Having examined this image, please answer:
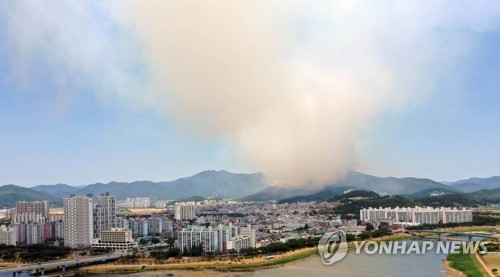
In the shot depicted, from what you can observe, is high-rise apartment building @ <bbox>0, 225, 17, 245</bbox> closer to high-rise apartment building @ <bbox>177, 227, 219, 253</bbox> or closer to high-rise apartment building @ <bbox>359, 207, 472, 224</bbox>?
high-rise apartment building @ <bbox>177, 227, 219, 253</bbox>

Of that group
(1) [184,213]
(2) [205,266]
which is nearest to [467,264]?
(2) [205,266]

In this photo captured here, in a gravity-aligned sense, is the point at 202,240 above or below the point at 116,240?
above

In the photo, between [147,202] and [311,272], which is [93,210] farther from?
[147,202]

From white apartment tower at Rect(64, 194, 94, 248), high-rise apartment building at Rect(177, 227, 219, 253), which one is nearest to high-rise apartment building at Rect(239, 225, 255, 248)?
high-rise apartment building at Rect(177, 227, 219, 253)

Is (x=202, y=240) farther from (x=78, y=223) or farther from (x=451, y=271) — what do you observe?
(x=451, y=271)

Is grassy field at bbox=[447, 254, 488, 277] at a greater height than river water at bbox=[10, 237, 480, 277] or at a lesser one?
greater

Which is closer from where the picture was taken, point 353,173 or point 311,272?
point 311,272

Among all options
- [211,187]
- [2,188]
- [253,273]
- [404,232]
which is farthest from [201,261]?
[211,187]
